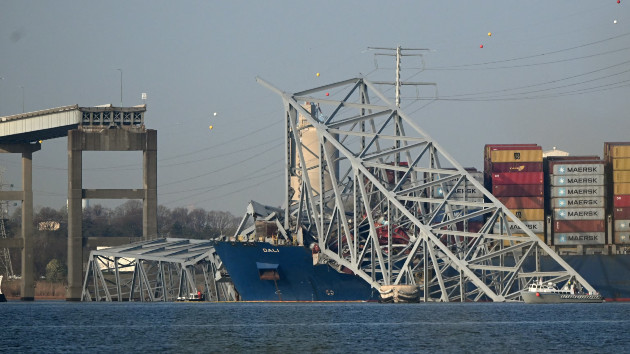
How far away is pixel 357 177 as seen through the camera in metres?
123

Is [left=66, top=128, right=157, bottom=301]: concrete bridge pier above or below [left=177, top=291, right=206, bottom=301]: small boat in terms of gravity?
above

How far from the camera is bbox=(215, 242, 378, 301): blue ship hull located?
12669cm

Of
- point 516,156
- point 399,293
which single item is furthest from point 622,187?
point 399,293

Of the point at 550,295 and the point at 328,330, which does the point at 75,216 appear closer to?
the point at 550,295

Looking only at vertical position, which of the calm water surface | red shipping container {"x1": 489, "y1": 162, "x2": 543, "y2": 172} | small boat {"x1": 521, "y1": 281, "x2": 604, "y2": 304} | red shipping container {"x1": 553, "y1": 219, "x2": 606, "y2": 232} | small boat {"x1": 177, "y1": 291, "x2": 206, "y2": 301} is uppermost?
red shipping container {"x1": 489, "y1": 162, "x2": 543, "y2": 172}

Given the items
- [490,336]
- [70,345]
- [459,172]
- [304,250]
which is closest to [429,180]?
[459,172]

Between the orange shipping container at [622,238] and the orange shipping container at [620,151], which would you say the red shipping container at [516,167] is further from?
the orange shipping container at [622,238]

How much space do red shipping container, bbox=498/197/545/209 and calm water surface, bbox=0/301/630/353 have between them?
1453 centimetres

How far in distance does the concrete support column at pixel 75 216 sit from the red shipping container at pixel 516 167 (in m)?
59.6

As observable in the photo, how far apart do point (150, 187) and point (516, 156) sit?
181 ft

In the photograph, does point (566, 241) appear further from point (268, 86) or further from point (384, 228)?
point (268, 86)

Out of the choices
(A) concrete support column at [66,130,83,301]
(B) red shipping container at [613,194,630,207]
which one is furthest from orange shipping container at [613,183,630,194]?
(A) concrete support column at [66,130,83,301]

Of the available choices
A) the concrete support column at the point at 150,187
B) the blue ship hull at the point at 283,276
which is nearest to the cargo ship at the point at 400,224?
the blue ship hull at the point at 283,276

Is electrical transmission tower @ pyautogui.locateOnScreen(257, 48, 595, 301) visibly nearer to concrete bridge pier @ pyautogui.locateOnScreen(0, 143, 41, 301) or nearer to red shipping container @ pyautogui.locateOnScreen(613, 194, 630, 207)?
red shipping container @ pyautogui.locateOnScreen(613, 194, 630, 207)
